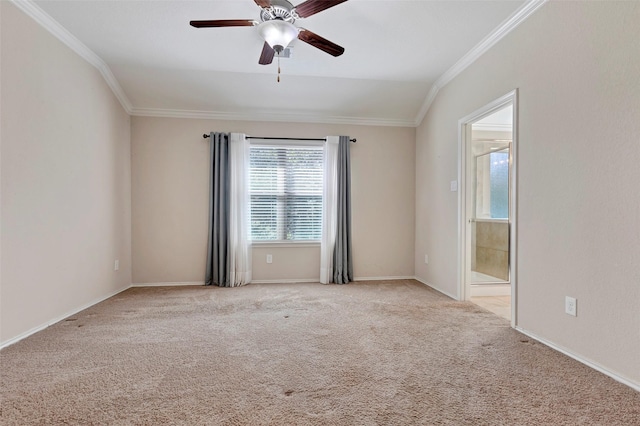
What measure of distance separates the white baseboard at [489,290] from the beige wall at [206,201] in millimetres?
997

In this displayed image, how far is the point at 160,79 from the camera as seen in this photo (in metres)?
3.63

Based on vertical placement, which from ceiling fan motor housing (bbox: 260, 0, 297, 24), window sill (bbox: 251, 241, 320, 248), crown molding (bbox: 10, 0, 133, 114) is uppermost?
crown molding (bbox: 10, 0, 133, 114)

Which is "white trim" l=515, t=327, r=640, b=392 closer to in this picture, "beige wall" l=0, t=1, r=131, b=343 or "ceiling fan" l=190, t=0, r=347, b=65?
"ceiling fan" l=190, t=0, r=347, b=65

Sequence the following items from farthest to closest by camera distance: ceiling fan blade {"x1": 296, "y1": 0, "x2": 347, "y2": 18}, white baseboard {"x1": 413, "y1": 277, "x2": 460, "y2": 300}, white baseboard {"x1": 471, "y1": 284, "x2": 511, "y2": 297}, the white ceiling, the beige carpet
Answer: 1. white baseboard {"x1": 471, "y1": 284, "x2": 511, "y2": 297}
2. white baseboard {"x1": 413, "y1": 277, "x2": 460, "y2": 300}
3. the white ceiling
4. ceiling fan blade {"x1": 296, "y1": 0, "x2": 347, "y2": 18}
5. the beige carpet

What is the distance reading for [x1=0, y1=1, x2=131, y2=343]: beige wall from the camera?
2.25 meters

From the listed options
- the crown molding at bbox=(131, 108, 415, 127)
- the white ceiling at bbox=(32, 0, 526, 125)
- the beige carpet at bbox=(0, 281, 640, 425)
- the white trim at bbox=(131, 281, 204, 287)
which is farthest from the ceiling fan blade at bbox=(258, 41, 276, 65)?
the white trim at bbox=(131, 281, 204, 287)

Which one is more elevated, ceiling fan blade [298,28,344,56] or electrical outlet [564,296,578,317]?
ceiling fan blade [298,28,344,56]

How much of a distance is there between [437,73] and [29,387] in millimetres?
4357

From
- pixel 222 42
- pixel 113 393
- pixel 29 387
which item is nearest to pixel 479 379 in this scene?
pixel 113 393

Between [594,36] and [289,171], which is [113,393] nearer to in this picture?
[289,171]

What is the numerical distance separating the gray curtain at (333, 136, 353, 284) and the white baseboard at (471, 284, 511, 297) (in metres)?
1.59

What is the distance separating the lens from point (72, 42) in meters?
2.84

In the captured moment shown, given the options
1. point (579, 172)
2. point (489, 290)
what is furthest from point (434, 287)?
point (579, 172)

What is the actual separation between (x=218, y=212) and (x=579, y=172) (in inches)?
145
